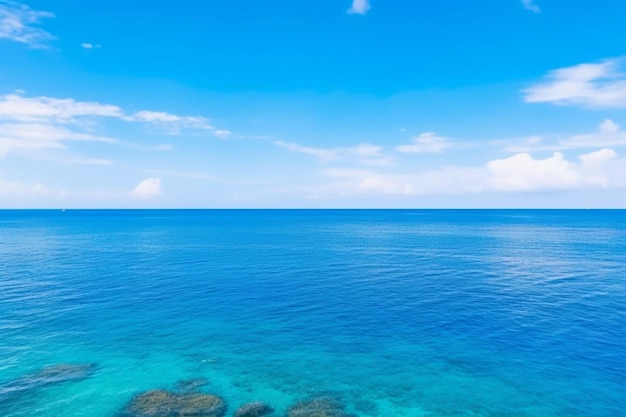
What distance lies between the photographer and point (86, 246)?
130 m

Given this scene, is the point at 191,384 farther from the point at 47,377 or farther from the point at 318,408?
the point at 47,377

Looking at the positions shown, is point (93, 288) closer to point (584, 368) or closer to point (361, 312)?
point (361, 312)

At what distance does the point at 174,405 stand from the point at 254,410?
7422mm

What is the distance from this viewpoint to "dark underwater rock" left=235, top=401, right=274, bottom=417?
106ft

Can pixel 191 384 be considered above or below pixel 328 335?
below

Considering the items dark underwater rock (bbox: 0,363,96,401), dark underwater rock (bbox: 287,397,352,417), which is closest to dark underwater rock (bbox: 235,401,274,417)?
dark underwater rock (bbox: 287,397,352,417)

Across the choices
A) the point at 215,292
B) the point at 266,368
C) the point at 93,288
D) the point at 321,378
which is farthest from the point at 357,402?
the point at 93,288

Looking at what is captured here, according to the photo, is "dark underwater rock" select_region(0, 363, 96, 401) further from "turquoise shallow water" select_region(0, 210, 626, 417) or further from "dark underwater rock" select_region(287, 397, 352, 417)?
"dark underwater rock" select_region(287, 397, 352, 417)

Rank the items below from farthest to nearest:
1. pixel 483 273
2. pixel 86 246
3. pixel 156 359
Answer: pixel 86 246
pixel 483 273
pixel 156 359

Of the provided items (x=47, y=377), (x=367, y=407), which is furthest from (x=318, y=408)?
(x=47, y=377)

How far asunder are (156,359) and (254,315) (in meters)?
17.1

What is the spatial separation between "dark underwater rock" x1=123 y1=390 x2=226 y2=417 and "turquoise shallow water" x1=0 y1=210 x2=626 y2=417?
129 centimetres

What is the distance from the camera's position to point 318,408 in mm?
33125

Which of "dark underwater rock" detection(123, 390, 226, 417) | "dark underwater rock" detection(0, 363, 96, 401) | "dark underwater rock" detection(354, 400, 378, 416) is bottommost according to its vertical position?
"dark underwater rock" detection(354, 400, 378, 416)
